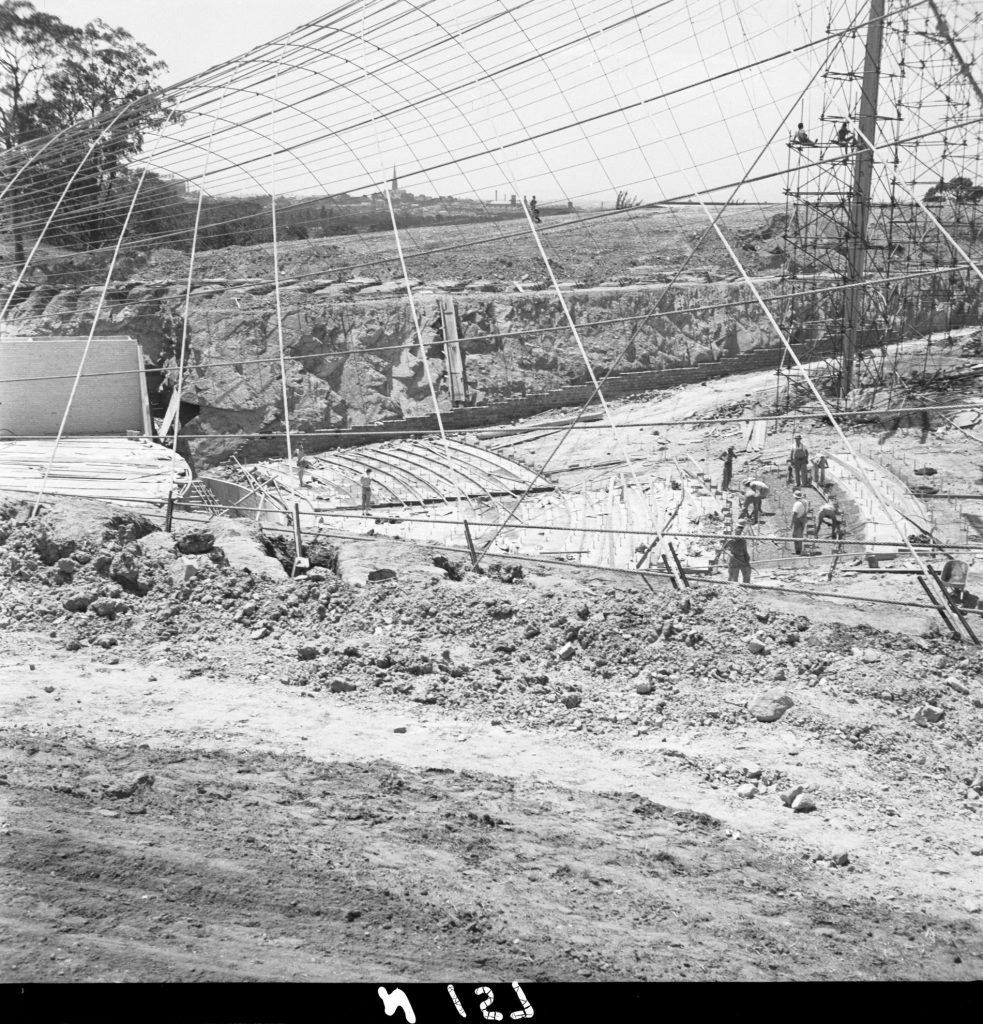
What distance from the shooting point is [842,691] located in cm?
726

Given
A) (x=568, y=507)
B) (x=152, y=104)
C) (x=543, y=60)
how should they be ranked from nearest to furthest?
(x=543, y=60) → (x=152, y=104) → (x=568, y=507)

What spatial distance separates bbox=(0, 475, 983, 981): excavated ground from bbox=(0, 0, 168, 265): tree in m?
5.83

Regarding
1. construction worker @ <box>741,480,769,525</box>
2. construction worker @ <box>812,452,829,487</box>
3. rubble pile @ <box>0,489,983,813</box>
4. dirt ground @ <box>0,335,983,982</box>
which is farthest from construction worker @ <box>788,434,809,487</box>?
rubble pile @ <box>0,489,983,813</box>

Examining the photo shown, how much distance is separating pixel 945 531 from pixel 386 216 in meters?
18.2

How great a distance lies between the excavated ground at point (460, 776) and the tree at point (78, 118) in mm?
5825

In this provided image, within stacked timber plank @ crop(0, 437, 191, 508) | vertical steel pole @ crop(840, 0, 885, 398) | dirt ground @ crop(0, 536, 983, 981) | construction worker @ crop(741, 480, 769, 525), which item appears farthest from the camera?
vertical steel pole @ crop(840, 0, 885, 398)

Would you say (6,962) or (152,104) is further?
(152,104)

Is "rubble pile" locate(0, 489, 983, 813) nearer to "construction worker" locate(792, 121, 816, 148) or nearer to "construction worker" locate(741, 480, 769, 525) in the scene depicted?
"construction worker" locate(741, 480, 769, 525)

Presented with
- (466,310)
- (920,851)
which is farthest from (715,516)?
(466,310)

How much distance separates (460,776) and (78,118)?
44.2 ft

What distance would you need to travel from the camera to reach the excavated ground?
4.47 metres

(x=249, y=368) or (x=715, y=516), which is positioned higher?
(x=249, y=368)

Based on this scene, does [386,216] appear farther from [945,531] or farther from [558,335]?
[945,531]

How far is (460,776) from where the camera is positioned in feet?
21.0
